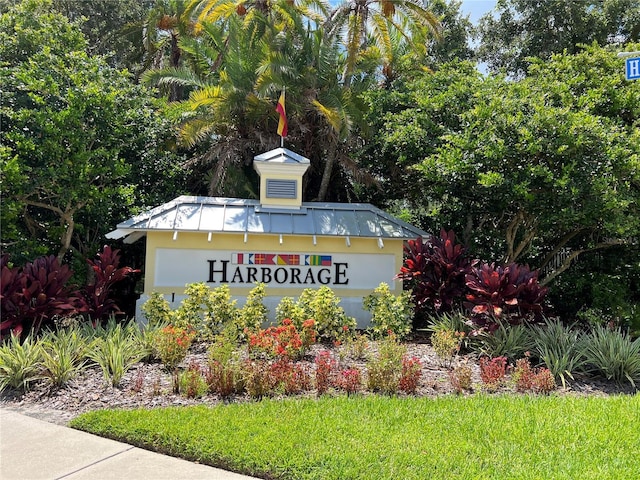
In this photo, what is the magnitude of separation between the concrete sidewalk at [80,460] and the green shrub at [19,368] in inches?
54.0

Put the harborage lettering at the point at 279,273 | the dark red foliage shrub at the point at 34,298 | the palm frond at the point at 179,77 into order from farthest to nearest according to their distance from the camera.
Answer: the palm frond at the point at 179,77 → the harborage lettering at the point at 279,273 → the dark red foliage shrub at the point at 34,298

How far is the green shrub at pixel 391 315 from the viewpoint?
8719 mm

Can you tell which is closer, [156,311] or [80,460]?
[80,460]

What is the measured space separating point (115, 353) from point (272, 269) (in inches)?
183

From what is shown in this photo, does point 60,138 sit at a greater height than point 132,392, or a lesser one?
greater

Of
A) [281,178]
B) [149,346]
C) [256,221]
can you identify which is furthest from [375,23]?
[149,346]

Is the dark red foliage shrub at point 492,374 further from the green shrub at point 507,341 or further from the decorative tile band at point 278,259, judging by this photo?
the decorative tile band at point 278,259

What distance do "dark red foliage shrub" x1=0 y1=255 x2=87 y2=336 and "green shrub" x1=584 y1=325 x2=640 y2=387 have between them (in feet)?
28.6

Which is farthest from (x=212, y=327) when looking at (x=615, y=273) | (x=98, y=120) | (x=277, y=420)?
(x=615, y=273)

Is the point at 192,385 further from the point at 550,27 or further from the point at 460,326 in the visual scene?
the point at 550,27

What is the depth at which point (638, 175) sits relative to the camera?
28.9 ft

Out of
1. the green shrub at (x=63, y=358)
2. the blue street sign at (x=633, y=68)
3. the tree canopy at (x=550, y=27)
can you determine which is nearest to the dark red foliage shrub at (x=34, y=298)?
the green shrub at (x=63, y=358)

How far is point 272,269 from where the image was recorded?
10.6m

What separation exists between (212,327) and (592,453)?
6.14 m
